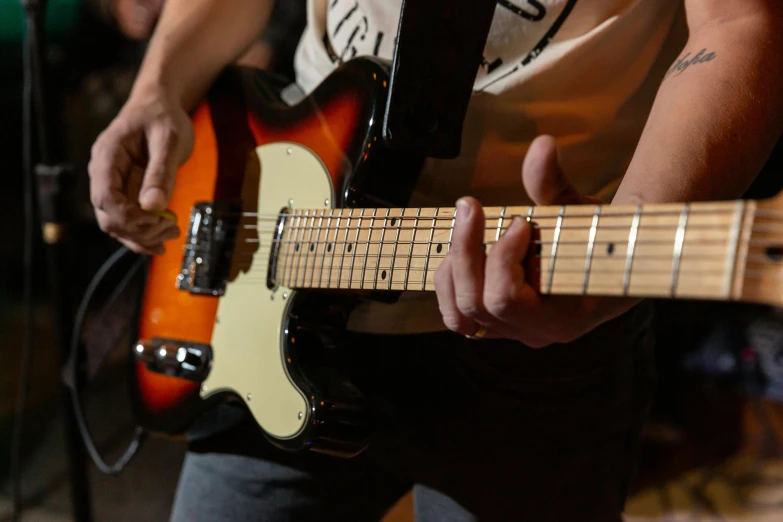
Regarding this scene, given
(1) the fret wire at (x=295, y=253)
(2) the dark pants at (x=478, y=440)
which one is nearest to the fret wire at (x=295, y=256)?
(1) the fret wire at (x=295, y=253)

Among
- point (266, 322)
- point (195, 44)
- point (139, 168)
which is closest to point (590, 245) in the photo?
point (266, 322)

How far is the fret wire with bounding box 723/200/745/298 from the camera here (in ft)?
1.19

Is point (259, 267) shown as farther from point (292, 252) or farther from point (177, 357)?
point (177, 357)

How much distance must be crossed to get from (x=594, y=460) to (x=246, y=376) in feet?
1.43

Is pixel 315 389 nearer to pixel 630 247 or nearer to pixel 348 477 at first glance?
pixel 348 477

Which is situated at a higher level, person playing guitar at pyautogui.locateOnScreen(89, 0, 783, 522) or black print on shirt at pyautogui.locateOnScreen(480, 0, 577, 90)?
black print on shirt at pyautogui.locateOnScreen(480, 0, 577, 90)

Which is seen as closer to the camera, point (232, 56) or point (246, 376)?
point (246, 376)

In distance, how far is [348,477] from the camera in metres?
0.79

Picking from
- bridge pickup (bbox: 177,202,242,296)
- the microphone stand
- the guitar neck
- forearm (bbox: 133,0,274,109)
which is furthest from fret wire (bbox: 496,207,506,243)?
the microphone stand

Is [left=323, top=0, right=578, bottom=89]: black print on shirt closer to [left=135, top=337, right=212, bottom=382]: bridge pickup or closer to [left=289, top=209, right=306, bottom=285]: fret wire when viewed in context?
[left=289, top=209, right=306, bottom=285]: fret wire

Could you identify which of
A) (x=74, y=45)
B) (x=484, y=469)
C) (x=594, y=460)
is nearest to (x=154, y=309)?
(x=484, y=469)

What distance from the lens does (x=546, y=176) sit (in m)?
0.46

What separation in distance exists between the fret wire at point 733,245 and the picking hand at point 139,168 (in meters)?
0.65

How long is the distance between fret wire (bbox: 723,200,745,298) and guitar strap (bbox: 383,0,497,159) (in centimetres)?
34
